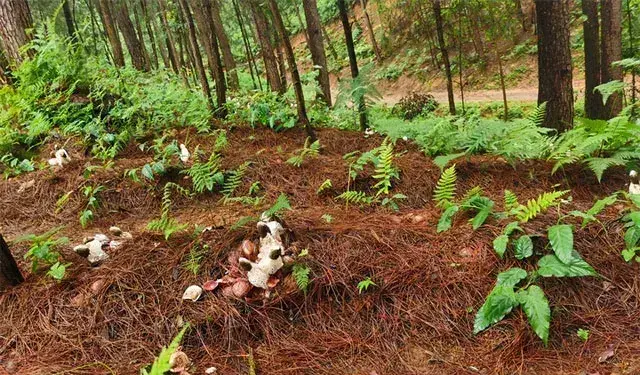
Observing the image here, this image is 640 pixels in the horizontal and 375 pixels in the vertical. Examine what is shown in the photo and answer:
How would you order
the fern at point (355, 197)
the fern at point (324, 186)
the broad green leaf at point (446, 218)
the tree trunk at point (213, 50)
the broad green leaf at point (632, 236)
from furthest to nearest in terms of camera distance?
the tree trunk at point (213, 50)
the fern at point (324, 186)
the fern at point (355, 197)
the broad green leaf at point (446, 218)
the broad green leaf at point (632, 236)

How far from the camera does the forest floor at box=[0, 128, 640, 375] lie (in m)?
2.17

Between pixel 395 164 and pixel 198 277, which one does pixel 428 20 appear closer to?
pixel 395 164

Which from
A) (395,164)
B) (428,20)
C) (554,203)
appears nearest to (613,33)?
(395,164)

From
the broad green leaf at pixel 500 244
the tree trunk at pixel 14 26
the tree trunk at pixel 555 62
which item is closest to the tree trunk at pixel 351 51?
the tree trunk at pixel 555 62

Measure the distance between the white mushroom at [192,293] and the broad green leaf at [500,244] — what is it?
1.81 meters

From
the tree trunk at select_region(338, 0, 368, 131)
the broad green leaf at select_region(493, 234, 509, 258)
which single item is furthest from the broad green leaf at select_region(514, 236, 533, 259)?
the tree trunk at select_region(338, 0, 368, 131)

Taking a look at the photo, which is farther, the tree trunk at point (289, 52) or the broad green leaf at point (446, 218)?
the tree trunk at point (289, 52)

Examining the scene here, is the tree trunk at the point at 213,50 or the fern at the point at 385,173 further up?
the tree trunk at the point at 213,50

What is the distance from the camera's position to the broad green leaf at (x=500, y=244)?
2.46m

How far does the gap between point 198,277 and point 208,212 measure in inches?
49.6

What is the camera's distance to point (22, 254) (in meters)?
3.13

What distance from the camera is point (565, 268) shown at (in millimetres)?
2307

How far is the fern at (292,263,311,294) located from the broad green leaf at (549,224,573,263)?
4.70ft

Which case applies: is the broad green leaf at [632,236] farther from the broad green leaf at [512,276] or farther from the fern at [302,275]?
the fern at [302,275]
